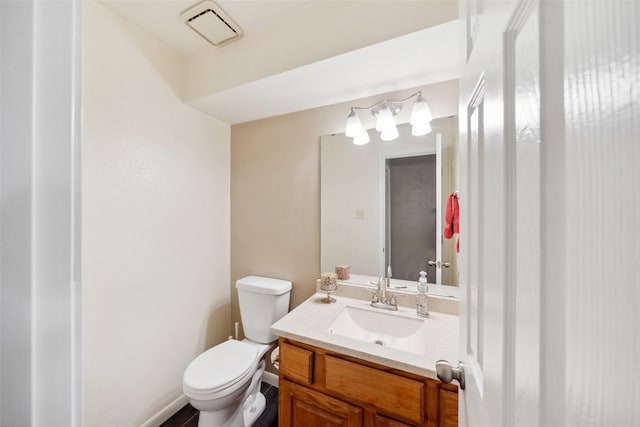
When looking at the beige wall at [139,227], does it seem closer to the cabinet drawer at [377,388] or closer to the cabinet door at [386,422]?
the cabinet drawer at [377,388]

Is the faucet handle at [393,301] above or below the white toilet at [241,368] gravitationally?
above

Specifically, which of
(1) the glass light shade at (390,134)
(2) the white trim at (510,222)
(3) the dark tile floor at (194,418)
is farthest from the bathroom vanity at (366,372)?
(1) the glass light shade at (390,134)

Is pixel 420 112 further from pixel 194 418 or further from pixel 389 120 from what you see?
pixel 194 418

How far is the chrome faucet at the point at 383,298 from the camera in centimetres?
142

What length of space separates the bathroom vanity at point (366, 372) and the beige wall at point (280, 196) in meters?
0.55

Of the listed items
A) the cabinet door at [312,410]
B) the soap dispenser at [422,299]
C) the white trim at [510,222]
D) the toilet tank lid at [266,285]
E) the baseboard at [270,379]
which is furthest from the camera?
the baseboard at [270,379]

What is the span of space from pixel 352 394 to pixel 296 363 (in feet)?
0.92

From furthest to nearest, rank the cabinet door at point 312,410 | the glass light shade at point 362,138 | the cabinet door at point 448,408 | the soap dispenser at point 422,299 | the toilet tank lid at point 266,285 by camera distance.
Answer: the toilet tank lid at point 266,285 < the glass light shade at point 362,138 < the soap dispenser at point 422,299 < the cabinet door at point 312,410 < the cabinet door at point 448,408

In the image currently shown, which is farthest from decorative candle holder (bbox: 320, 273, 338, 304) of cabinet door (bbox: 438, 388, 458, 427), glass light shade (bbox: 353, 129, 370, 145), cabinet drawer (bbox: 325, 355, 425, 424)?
glass light shade (bbox: 353, 129, 370, 145)

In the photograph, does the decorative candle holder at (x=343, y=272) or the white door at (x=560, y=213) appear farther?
the decorative candle holder at (x=343, y=272)

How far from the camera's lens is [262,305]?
1.74 metres

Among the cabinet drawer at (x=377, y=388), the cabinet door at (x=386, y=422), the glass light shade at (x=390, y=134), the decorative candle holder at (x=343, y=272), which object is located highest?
the glass light shade at (x=390, y=134)

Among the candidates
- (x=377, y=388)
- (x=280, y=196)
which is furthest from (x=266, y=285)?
(x=377, y=388)

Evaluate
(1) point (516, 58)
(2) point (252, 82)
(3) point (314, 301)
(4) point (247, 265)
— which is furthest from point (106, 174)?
(1) point (516, 58)
